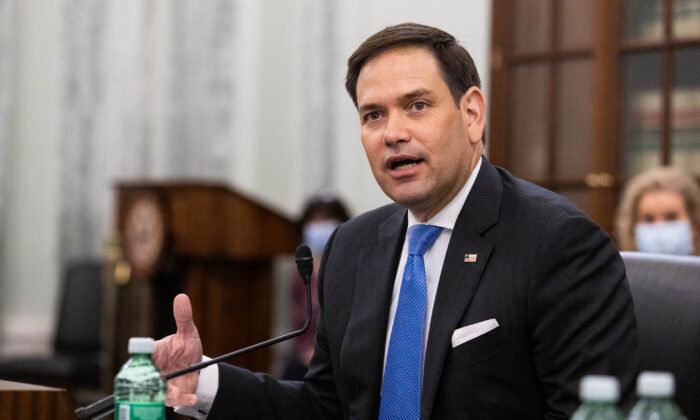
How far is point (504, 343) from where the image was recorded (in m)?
2.00

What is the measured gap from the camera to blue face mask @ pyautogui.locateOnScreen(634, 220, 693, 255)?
378cm

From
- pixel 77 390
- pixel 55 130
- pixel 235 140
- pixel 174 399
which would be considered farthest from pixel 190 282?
pixel 174 399

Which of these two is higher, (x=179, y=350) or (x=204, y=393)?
(x=179, y=350)

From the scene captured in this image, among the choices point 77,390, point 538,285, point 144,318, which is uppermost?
point 538,285

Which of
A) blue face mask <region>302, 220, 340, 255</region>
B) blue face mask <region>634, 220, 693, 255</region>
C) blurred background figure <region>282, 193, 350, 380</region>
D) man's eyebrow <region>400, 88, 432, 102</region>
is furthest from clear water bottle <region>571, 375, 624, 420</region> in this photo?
blue face mask <region>302, 220, 340, 255</region>

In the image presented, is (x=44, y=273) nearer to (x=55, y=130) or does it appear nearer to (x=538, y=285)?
(x=55, y=130)

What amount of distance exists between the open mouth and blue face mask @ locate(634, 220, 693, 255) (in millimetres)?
1894

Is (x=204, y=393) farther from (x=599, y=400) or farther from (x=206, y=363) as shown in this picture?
(x=599, y=400)

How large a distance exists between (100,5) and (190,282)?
2.46m

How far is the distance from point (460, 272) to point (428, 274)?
100 millimetres

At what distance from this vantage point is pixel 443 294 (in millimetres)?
2082

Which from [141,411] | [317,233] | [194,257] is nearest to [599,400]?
[141,411]

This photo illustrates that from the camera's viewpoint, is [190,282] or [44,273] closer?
[190,282]

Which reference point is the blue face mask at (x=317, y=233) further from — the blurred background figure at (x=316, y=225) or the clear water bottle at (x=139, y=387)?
the clear water bottle at (x=139, y=387)
